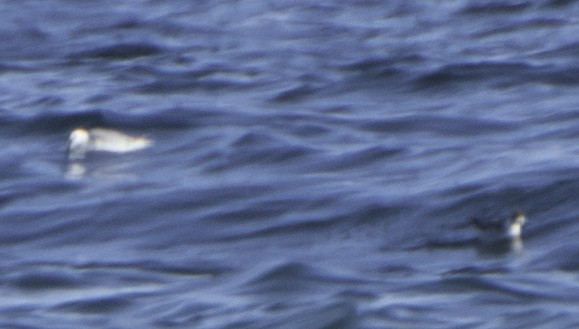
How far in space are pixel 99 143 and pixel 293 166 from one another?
177 centimetres

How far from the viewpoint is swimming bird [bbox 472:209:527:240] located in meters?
9.59

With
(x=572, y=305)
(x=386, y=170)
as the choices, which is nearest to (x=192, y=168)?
(x=386, y=170)

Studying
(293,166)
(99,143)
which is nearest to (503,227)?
(293,166)

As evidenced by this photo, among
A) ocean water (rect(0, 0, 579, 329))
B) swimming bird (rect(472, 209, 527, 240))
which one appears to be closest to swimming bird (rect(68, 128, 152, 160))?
ocean water (rect(0, 0, 579, 329))

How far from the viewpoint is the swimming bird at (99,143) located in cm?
1300

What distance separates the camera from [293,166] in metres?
12.1

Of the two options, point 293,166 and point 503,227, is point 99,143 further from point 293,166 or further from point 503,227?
point 503,227

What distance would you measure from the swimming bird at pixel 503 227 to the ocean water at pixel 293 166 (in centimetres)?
7

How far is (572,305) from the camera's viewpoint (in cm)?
831

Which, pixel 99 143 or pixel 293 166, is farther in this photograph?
pixel 99 143

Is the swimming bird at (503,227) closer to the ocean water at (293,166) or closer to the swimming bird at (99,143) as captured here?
the ocean water at (293,166)

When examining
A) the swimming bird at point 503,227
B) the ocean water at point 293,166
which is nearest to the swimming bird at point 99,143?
the ocean water at point 293,166

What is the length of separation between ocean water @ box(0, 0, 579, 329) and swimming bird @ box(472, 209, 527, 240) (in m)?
0.07

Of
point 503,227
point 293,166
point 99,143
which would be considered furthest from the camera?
point 99,143
